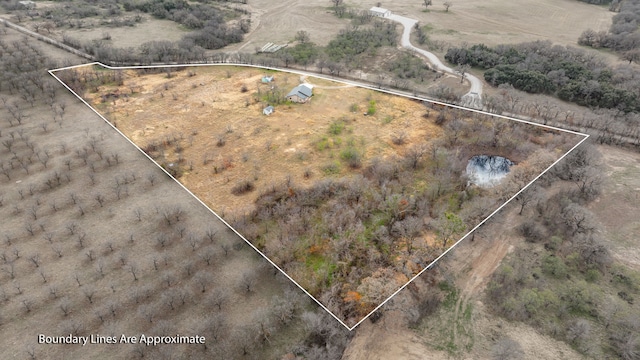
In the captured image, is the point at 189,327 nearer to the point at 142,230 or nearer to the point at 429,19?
the point at 142,230

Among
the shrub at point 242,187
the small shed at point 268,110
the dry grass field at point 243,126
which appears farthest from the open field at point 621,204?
the small shed at point 268,110

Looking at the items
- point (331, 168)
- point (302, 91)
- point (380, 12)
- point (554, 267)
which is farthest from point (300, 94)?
point (380, 12)

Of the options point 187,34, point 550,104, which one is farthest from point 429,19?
point 187,34

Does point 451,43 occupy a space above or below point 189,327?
above

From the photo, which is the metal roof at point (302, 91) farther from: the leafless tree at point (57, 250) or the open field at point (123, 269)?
the leafless tree at point (57, 250)

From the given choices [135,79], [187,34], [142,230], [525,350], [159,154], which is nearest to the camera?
[525,350]


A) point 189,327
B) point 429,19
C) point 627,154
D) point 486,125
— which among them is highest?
Result: point 429,19
